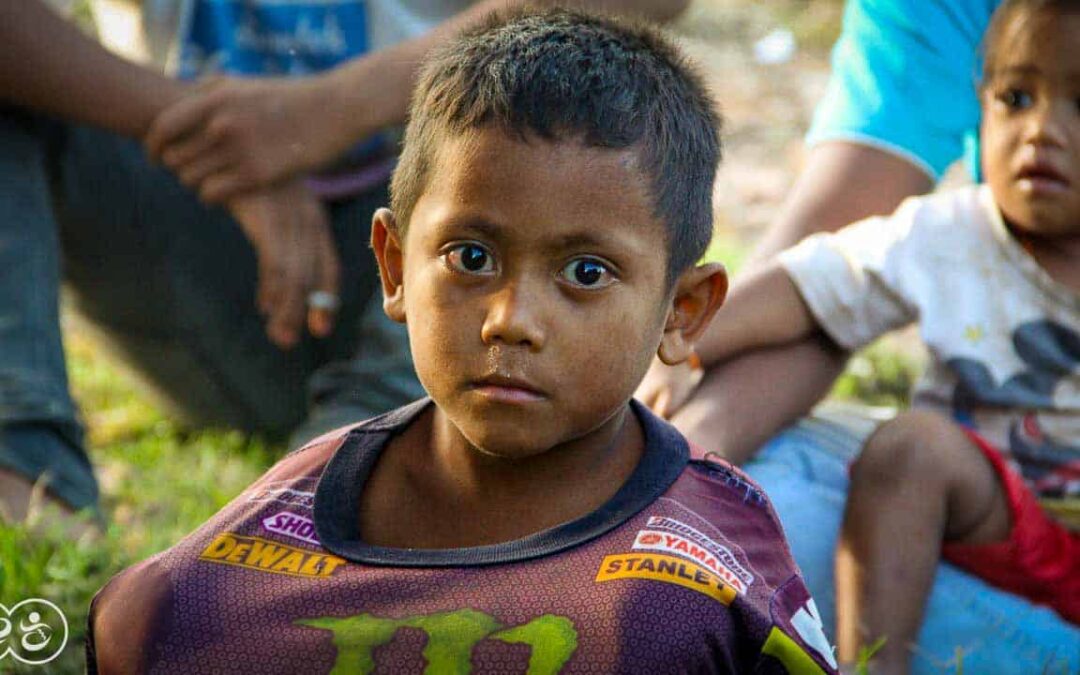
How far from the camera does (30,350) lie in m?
2.96

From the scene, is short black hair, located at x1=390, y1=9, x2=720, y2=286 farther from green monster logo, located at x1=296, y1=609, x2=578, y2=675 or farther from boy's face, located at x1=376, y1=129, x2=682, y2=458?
green monster logo, located at x1=296, y1=609, x2=578, y2=675

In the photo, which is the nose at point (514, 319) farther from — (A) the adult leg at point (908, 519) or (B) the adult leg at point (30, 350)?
(B) the adult leg at point (30, 350)

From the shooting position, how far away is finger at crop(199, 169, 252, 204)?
3.17 m

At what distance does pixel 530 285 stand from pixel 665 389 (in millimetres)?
966

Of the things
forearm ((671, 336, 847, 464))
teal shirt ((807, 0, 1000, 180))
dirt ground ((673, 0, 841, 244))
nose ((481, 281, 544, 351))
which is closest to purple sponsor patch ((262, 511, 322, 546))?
nose ((481, 281, 544, 351))

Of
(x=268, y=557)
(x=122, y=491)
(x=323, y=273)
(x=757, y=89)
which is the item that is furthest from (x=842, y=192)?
(x=757, y=89)

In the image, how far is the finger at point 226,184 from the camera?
3.17m

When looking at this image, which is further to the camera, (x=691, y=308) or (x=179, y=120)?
(x=179, y=120)

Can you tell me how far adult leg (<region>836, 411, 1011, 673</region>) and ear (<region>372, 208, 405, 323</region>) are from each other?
0.93 m

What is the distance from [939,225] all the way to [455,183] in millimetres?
1229

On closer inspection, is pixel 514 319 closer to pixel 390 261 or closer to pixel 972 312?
pixel 390 261

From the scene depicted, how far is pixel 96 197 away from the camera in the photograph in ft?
11.1

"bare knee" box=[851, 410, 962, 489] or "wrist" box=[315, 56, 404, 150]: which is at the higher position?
"wrist" box=[315, 56, 404, 150]

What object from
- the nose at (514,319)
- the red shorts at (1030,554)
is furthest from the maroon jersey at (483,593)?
the red shorts at (1030,554)
